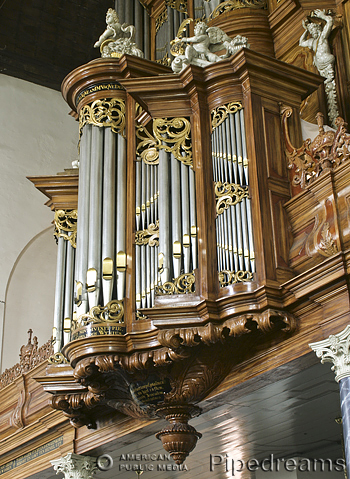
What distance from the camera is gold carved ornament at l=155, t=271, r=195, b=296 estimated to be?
658 cm

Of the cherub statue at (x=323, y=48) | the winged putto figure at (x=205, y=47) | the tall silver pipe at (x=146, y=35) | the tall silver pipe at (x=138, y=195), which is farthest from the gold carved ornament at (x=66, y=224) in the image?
the cherub statue at (x=323, y=48)

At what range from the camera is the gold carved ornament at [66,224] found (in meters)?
8.99

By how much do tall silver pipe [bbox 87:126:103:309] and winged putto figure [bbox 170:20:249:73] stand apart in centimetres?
117

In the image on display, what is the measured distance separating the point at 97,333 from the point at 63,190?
2796mm

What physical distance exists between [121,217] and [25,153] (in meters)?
7.13

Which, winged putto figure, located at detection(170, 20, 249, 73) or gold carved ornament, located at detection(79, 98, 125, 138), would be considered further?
gold carved ornament, located at detection(79, 98, 125, 138)

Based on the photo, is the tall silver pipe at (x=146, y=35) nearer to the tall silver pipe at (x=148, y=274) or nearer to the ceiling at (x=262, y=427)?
the tall silver pipe at (x=148, y=274)

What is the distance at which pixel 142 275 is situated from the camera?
7.15 meters

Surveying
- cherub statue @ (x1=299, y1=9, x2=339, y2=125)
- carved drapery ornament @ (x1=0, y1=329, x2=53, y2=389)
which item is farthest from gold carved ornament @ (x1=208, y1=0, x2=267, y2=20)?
carved drapery ornament @ (x1=0, y1=329, x2=53, y2=389)

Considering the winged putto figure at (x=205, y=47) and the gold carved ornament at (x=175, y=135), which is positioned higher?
the winged putto figure at (x=205, y=47)

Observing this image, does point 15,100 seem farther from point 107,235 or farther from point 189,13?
point 107,235

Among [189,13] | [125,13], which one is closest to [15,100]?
[125,13]

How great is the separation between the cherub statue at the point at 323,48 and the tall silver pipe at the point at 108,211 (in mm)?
2352

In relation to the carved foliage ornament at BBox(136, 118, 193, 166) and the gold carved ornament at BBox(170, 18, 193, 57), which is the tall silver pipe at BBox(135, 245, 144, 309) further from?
the gold carved ornament at BBox(170, 18, 193, 57)
